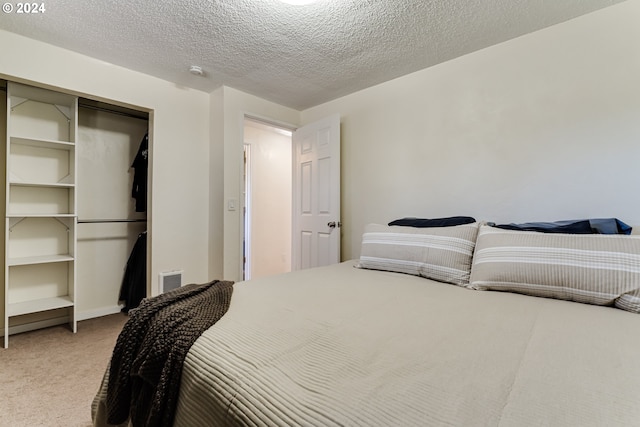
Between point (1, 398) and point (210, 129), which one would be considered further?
point (210, 129)

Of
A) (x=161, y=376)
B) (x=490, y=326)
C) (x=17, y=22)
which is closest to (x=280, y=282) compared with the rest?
(x=161, y=376)

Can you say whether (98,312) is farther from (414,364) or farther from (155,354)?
(414,364)

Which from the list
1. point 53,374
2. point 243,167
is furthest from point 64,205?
point 243,167

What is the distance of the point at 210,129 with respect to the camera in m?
2.97

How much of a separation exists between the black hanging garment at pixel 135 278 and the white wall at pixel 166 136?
0.46m

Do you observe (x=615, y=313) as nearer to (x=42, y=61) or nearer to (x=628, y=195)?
(x=628, y=195)

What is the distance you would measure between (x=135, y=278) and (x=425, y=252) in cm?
286

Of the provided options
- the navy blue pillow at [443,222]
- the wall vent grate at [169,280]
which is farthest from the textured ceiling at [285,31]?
the wall vent grate at [169,280]

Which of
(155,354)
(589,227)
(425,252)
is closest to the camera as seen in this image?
(155,354)

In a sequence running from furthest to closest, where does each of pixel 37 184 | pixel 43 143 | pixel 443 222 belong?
pixel 43 143 < pixel 37 184 < pixel 443 222

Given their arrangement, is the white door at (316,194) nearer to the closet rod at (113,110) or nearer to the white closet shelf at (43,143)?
the closet rod at (113,110)

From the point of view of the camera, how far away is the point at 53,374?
1.80 m

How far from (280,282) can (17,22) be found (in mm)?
2435

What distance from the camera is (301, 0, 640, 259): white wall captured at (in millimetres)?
1663
